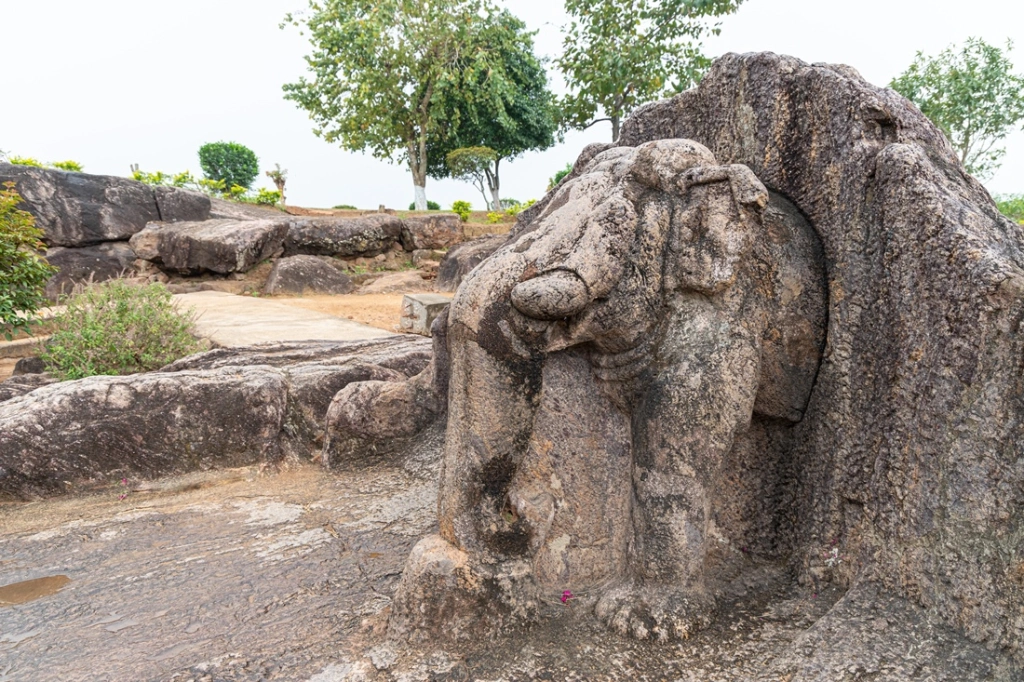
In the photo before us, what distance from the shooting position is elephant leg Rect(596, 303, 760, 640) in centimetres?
187

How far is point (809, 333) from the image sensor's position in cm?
201

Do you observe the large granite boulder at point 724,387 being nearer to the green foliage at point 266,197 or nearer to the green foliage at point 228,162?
the green foliage at point 266,197

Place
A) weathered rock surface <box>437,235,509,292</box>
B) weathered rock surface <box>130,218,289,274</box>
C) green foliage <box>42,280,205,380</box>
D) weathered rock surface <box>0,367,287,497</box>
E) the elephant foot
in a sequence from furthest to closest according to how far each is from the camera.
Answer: weathered rock surface <box>437,235,509,292</box> → weathered rock surface <box>130,218,289,274</box> → green foliage <box>42,280,205,380</box> → weathered rock surface <box>0,367,287,497</box> → the elephant foot

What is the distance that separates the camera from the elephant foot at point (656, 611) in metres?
1.83

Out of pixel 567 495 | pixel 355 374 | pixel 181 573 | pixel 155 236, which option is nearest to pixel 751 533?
pixel 567 495

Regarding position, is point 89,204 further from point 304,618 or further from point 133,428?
point 304,618

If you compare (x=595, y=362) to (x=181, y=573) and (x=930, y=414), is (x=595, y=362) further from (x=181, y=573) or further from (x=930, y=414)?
(x=181, y=573)

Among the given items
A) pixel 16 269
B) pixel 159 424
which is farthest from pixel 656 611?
pixel 16 269

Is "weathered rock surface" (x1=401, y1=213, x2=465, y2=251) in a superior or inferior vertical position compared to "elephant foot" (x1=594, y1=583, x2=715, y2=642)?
superior

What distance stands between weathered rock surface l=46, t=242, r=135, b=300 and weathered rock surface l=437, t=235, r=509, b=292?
5555 millimetres

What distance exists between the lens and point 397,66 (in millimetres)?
21375

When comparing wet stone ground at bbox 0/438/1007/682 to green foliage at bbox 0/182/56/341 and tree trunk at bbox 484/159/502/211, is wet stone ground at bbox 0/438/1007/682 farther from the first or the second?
tree trunk at bbox 484/159/502/211

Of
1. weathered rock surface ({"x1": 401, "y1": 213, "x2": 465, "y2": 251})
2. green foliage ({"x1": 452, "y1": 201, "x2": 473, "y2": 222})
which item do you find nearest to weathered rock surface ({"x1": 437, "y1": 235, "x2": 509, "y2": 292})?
weathered rock surface ({"x1": 401, "y1": 213, "x2": 465, "y2": 251})

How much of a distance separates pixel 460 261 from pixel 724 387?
10960 mm
